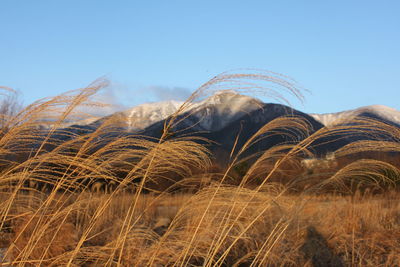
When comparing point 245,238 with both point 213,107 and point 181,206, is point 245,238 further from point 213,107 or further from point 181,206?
point 213,107

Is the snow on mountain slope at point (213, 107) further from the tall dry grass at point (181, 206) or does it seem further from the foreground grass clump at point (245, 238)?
the foreground grass clump at point (245, 238)

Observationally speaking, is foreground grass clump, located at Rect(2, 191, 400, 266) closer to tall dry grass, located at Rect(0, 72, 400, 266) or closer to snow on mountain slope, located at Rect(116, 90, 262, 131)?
tall dry grass, located at Rect(0, 72, 400, 266)

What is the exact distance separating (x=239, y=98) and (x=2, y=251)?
2.29 meters

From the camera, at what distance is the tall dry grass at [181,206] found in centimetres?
186

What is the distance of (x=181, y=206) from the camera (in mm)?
3012

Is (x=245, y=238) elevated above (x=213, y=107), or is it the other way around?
(x=213, y=107)

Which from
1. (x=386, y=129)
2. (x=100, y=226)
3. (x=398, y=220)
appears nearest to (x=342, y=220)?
Answer: (x=398, y=220)

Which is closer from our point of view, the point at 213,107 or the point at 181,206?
the point at 213,107

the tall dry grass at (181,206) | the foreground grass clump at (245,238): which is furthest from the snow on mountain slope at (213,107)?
the foreground grass clump at (245,238)

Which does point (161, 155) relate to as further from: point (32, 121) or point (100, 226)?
point (100, 226)

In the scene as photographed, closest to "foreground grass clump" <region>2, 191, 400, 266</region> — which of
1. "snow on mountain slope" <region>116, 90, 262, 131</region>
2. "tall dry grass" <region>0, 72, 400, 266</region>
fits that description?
"tall dry grass" <region>0, 72, 400, 266</region>

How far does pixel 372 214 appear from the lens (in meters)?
5.00

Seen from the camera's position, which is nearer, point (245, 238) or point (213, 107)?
point (213, 107)

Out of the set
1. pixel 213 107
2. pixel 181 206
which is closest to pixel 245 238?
pixel 181 206
